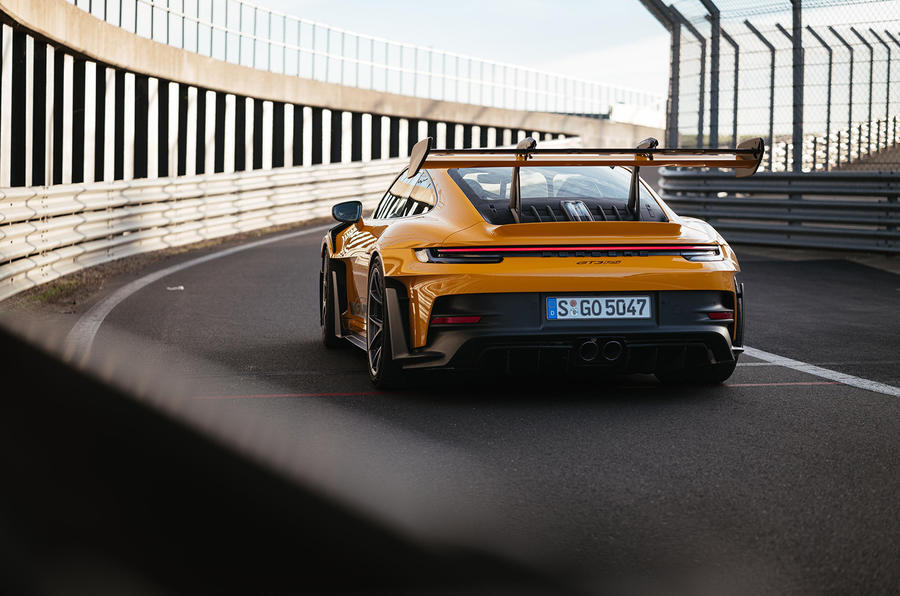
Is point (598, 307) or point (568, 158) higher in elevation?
point (568, 158)

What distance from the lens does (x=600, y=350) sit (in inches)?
246

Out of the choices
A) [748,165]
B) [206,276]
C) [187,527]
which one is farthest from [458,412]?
[206,276]

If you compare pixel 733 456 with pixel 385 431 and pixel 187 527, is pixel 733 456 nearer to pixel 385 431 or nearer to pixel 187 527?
pixel 385 431

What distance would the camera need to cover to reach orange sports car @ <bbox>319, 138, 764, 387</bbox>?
618 cm

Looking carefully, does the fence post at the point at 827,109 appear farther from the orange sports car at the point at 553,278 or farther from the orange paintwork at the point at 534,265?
the orange paintwork at the point at 534,265

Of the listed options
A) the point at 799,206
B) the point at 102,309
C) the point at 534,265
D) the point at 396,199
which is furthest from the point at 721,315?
the point at 799,206

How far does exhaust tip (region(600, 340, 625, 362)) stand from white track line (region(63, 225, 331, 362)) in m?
3.18

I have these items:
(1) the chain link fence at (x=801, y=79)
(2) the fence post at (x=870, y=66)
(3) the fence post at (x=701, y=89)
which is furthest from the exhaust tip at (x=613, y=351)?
(3) the fence post at (x=701, y=89)

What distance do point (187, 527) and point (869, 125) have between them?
1390cm

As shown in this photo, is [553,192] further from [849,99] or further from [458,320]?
[849,99]

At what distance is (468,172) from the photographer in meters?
Result: 7.07

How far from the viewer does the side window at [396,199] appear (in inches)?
297

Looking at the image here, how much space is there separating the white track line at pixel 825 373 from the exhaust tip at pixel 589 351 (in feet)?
5.06

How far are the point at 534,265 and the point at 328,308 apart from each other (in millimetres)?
2545
